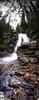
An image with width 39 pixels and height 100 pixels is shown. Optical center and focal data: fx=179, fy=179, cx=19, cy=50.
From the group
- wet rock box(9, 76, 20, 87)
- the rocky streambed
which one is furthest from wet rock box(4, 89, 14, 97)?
wet rock box(9, 76, 20, 87)

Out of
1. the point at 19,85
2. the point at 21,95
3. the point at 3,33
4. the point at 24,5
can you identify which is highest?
the point at 24,5

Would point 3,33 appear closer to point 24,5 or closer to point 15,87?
point 24,5

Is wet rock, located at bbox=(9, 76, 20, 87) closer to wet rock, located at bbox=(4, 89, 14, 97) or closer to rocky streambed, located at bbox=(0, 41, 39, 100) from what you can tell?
rocky streambed, located at bbox=(0, 41, 39, 100)

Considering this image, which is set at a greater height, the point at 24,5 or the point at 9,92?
the point at 24,5

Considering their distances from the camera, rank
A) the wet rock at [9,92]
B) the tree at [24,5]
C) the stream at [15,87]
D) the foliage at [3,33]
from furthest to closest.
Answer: the foliage at [3,33]
the tree at [24,5]
the wet rock at [9,92]
the stream at [15,87]

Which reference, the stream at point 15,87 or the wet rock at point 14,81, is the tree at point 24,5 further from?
the wet rock at point 14,81

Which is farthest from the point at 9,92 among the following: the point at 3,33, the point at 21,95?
the point at 3,33

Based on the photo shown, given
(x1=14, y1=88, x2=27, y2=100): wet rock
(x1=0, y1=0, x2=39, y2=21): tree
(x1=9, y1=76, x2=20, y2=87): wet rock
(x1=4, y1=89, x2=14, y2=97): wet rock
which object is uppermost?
(x1=0, y1=0, x2=39, y2=21): tree

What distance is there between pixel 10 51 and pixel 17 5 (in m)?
6.26

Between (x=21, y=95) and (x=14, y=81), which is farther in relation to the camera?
(x=14, y=81)

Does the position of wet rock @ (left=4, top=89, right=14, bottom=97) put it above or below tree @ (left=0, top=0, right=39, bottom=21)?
below

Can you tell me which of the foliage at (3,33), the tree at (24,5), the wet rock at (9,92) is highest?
the tree at (24,5)

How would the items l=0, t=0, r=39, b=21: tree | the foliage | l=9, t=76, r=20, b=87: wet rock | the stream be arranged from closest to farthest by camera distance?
the stream → l=9, t=76, r=20, b=87: wet rock → l=0, t=0, r=39, b=21: tree → the foliage

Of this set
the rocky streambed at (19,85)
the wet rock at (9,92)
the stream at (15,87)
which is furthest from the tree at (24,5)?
the wet rock at (9,92)
